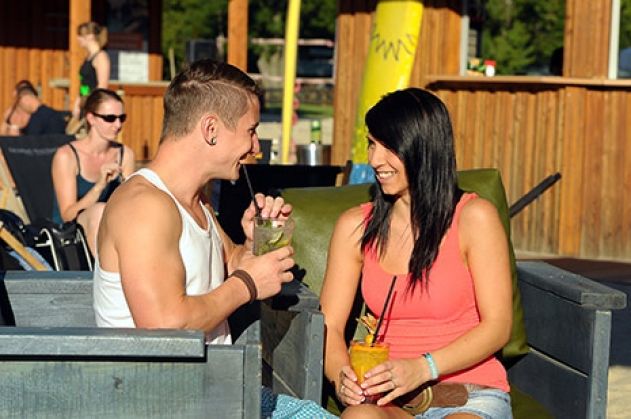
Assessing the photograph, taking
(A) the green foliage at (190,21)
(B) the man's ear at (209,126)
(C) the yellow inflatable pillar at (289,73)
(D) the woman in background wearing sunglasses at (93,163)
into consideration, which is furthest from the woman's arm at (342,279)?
(A) the green foliage at (190,21)

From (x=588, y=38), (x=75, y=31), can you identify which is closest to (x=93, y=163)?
(x=588, y=38)

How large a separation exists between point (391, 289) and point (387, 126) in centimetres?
48

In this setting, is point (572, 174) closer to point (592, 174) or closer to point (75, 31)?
point (592, 174)

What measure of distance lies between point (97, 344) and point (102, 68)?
10.1m

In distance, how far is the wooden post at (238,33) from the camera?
1305 centimetres

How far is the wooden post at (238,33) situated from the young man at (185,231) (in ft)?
30.4

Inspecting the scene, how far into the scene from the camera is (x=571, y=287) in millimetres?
4422

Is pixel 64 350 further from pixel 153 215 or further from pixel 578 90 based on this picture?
pixel 578 90

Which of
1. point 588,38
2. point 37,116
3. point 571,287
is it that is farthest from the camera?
point 37,116

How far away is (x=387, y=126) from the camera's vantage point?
14.0 ft

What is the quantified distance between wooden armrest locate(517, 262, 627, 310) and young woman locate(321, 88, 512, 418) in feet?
0.75

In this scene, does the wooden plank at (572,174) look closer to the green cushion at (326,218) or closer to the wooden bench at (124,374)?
the green cushion at (326,218)

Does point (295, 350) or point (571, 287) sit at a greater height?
point (571, 287)

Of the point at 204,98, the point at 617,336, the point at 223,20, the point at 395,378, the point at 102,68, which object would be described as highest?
the point at 223,20
